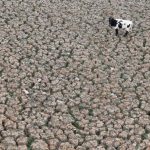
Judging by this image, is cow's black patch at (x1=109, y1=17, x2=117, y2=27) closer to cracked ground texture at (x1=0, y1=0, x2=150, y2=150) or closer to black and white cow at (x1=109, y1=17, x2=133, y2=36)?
black and white cow at (x1=109, y1=17, x2=133, y2=36)

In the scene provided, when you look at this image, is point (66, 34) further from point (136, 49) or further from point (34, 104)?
point (34, 104)

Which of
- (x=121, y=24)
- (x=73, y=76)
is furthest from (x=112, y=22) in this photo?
(x=73, y=76)

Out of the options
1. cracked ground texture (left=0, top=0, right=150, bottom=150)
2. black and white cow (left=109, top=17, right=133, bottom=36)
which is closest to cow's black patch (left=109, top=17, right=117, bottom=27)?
black and white cow (left=109, top=17, right=133, bottom=36)

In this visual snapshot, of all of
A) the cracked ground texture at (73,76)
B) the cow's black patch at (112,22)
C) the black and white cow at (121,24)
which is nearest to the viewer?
the cracked ground texture at (73,76)

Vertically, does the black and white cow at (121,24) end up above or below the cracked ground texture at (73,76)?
above

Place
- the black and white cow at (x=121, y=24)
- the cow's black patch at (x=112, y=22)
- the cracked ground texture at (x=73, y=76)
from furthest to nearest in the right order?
1. the cow's black patch at (x=112, y=22)
2. the black and white cow at (x=121, y=24)
3. the cracked ground texture at (x=73, y=76)

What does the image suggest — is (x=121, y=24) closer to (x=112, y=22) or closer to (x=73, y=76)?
(x=112, y=22)

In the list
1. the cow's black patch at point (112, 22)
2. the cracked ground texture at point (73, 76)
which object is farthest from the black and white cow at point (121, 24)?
the cracked ground texture at point (73, 76)

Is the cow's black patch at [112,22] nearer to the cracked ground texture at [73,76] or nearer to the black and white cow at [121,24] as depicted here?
the black and white cow at [121,24]

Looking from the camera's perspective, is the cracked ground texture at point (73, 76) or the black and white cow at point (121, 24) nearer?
the cracked ground texture at point (73, 76)
